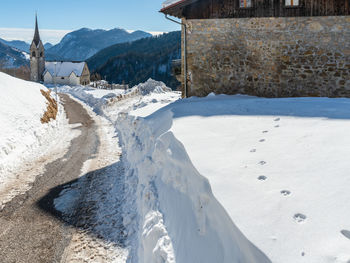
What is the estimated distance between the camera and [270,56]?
1258 cm

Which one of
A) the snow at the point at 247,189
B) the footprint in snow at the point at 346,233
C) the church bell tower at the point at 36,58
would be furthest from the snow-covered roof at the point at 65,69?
the footprint in snow at the point at 346,233

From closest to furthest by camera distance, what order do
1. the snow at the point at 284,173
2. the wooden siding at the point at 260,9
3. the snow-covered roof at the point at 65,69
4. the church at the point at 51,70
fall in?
the snow at the point at 284,173, the wooden siding at the point at 260,9, the church at the point at 51,70, the snow-covered roof at the point at 65,69

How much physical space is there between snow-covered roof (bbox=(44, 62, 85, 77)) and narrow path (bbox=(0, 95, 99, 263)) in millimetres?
75034

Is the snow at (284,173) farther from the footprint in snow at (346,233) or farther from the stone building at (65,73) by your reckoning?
the stone building at (65,73)

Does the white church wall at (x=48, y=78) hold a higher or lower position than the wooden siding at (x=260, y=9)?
lower

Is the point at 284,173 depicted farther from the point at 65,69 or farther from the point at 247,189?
the point at 65,69

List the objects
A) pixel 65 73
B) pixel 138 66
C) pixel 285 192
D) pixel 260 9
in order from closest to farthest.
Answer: pixel 285 192 → pixel 260 9 → pixel 65 73 → pixel 138 66

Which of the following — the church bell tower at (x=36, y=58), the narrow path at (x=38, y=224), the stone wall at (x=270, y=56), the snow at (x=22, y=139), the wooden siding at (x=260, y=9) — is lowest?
the narrow path at (x=38, y=224)

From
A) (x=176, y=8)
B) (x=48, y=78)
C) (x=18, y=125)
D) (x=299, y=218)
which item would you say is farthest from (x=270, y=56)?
(x=48, y=78)

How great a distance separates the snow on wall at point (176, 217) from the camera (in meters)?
3.65

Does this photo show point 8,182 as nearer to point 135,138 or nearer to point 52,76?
point 135,138

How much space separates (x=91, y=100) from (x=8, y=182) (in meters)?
28.8

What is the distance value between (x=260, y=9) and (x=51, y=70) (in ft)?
265

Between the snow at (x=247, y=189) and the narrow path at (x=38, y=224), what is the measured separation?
1714mm
